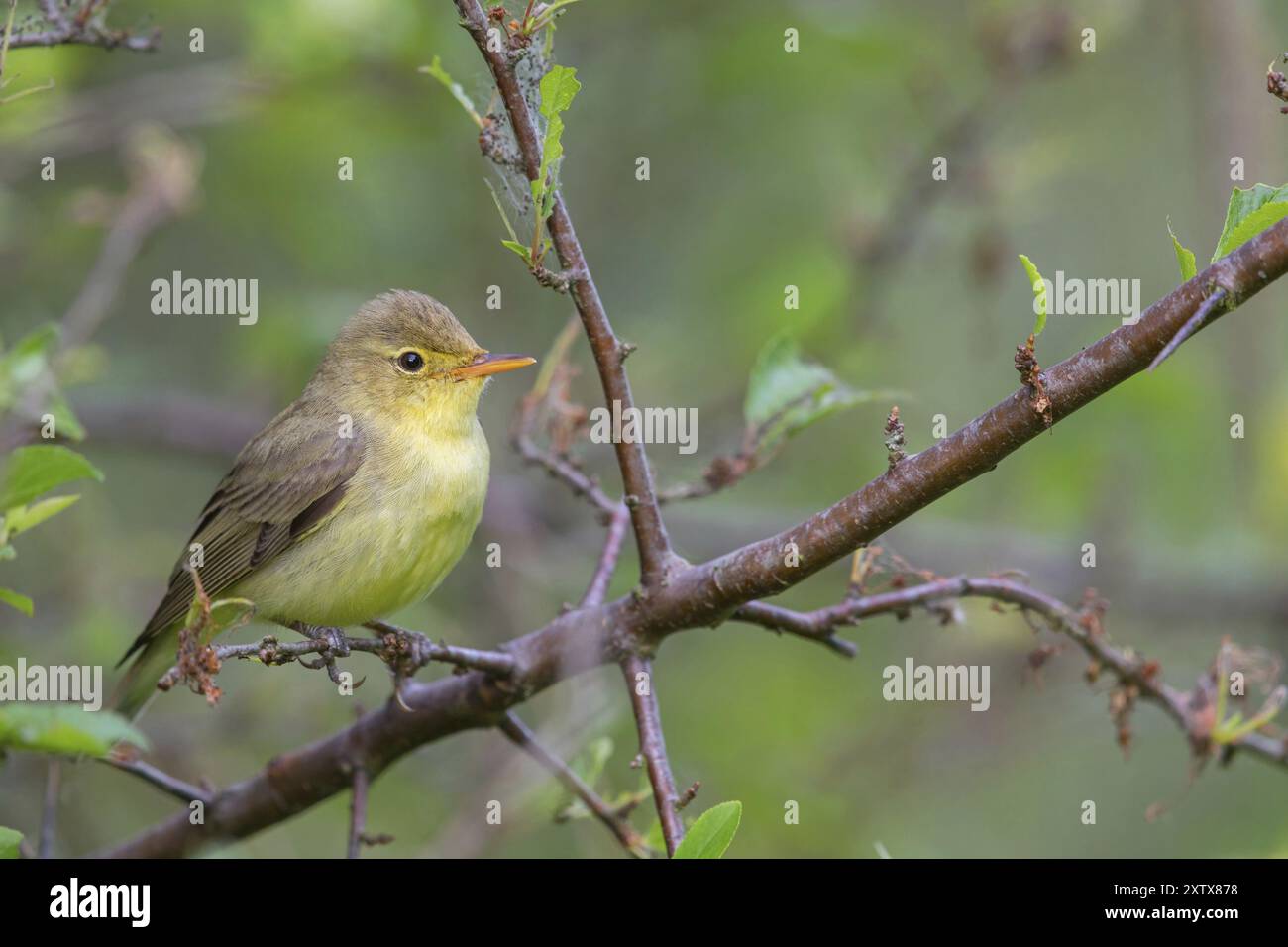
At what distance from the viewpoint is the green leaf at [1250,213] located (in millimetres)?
2389

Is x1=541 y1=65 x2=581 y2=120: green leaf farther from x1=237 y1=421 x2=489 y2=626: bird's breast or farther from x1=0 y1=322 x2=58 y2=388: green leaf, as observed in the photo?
x1=237 y1=421 x2=489 y2=626: bird's breast

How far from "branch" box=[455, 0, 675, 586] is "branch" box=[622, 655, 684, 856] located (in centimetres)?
20

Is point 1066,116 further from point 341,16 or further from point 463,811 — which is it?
point 463,811

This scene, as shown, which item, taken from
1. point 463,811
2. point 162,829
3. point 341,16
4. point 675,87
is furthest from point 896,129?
point 162,829

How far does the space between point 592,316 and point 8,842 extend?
1.47 meters

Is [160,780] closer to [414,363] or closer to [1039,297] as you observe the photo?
[414,363]

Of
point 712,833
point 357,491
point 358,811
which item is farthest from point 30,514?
point 357,491

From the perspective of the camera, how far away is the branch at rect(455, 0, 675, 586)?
271 centimetres

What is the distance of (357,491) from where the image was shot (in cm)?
458

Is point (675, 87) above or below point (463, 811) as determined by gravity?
above

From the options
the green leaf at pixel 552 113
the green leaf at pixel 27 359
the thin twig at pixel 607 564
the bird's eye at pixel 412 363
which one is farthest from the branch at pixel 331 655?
the bird's eye at pixel 412 363

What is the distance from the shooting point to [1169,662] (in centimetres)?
802

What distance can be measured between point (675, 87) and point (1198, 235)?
9.11 ft

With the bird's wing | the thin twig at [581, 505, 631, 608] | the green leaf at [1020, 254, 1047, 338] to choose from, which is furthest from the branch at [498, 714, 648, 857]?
the bird's wing
